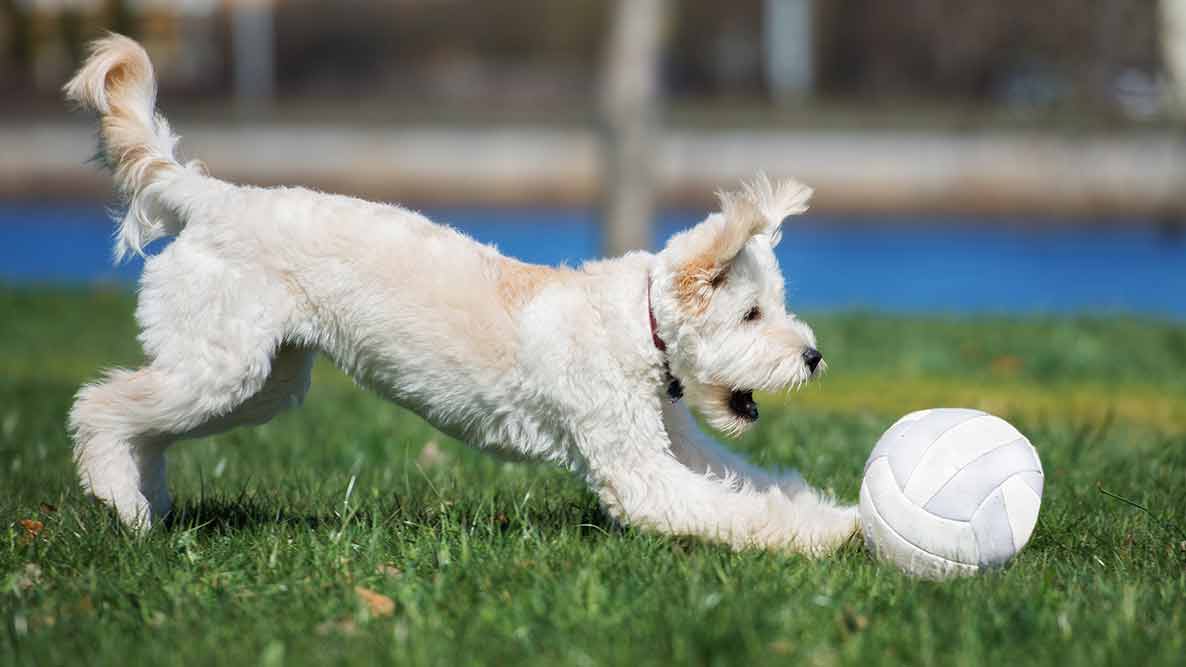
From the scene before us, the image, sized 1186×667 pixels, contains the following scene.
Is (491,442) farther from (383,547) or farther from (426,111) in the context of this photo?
(426,111)

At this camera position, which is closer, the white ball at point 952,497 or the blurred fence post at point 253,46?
the white ball at point 952,497

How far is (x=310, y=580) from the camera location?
4.34m

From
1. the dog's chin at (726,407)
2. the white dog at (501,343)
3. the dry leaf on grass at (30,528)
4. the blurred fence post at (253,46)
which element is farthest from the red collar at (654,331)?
the blurred fence post at (253,46)

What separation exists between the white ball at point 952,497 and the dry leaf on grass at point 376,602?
1617 millimetres

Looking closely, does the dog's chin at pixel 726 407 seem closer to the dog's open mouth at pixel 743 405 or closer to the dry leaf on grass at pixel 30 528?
the dog's open mouth at pixel 743 405

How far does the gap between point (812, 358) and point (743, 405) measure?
34cm

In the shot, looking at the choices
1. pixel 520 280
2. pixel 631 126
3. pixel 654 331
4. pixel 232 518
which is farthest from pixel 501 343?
pixel 631 126

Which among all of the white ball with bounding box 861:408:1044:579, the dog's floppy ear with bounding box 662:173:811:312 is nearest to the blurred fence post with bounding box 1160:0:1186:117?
the dog's floppy ear with bounding box 662:173:811:312

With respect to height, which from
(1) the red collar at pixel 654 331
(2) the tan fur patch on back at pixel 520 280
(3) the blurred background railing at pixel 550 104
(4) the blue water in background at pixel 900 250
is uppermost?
(2) the tan fur patch on back at pixel 520 280

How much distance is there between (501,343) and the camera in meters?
4.95

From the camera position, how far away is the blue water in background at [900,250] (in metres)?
23.9

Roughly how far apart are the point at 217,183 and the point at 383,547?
1.53 meters

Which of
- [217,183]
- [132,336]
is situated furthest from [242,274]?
[132,336]

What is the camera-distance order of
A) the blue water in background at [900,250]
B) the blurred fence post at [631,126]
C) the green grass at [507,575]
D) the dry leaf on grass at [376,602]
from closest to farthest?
the green grass at [507,575], the dry leaf on grass at [376,602], the blurred fence post at [631,126], the blue water in background at [900,250]
